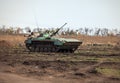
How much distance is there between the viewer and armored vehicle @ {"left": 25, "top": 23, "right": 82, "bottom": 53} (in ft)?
102

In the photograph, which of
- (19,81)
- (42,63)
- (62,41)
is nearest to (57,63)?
(42,63)

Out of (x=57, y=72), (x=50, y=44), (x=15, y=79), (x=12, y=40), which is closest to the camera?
(x=15, y=79)

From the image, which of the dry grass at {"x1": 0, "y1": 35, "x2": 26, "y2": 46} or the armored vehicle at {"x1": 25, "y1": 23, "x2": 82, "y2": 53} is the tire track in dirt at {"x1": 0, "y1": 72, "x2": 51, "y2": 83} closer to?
the armored vehicle at {"x1": 25, "y1": 23, "x2": 82, "y2": 53}

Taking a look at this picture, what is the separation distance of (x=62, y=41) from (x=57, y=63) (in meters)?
10.2

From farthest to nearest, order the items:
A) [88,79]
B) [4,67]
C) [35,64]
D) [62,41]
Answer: [62,41], [35,64], [4,67], [88,79]

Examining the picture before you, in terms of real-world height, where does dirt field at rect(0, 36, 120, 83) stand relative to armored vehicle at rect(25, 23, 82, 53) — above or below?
below

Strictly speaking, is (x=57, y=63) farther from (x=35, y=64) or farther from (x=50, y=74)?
(x=50, y=74)

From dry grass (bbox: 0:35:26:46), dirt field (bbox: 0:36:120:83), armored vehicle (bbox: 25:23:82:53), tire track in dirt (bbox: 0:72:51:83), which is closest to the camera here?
tire track in dirt (bbox: 0:72:51:83)

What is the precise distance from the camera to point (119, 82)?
14617 millimetres

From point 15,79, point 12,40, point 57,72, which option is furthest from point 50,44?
point 12,40

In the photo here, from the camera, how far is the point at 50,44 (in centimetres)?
3195

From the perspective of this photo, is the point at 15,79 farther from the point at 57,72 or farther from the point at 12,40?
the point at 12,40

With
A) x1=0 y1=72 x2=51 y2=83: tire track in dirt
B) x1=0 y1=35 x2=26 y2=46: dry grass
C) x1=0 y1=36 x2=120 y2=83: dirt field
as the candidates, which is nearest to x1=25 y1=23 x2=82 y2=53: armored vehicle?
x1=0 y1=36 x2=120 y2=83: dirt field

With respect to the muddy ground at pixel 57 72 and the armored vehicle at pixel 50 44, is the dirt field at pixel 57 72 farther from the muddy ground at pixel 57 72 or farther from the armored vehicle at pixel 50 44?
the armored vehicle at pixel 50 44
